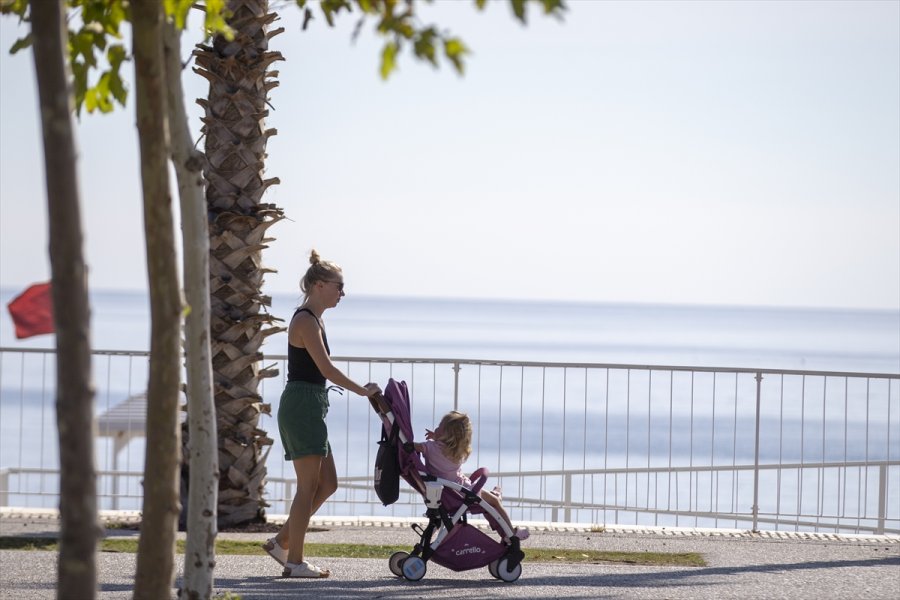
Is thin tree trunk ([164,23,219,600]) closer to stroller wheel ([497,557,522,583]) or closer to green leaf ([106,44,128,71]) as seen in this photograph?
green leaf ([106,44,128,71])

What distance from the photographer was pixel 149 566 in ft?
14.0

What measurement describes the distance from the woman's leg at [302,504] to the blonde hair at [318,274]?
0.98 m

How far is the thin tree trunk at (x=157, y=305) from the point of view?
159 inches

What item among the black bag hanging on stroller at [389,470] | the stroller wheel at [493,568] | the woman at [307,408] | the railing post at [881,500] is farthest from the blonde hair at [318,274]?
the railing post at [881,500]

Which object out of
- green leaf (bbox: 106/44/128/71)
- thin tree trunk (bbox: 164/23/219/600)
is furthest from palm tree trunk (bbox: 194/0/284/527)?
green leaf (bbox: 106/44/128/71)

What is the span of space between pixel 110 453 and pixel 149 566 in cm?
2092

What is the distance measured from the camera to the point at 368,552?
26.7 ft

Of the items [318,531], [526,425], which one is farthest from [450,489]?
[526,425]

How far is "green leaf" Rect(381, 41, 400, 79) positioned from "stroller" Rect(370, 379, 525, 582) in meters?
3.55

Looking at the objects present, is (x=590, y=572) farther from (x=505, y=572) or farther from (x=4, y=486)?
(x=4, y=486)

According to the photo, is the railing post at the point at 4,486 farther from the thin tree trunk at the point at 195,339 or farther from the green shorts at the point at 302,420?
the thin tree trunk at the point at 195,339

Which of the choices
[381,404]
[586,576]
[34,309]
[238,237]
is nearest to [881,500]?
[586,576]

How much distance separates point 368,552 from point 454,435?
147cm

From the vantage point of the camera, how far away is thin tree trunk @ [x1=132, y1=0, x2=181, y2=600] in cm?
405
